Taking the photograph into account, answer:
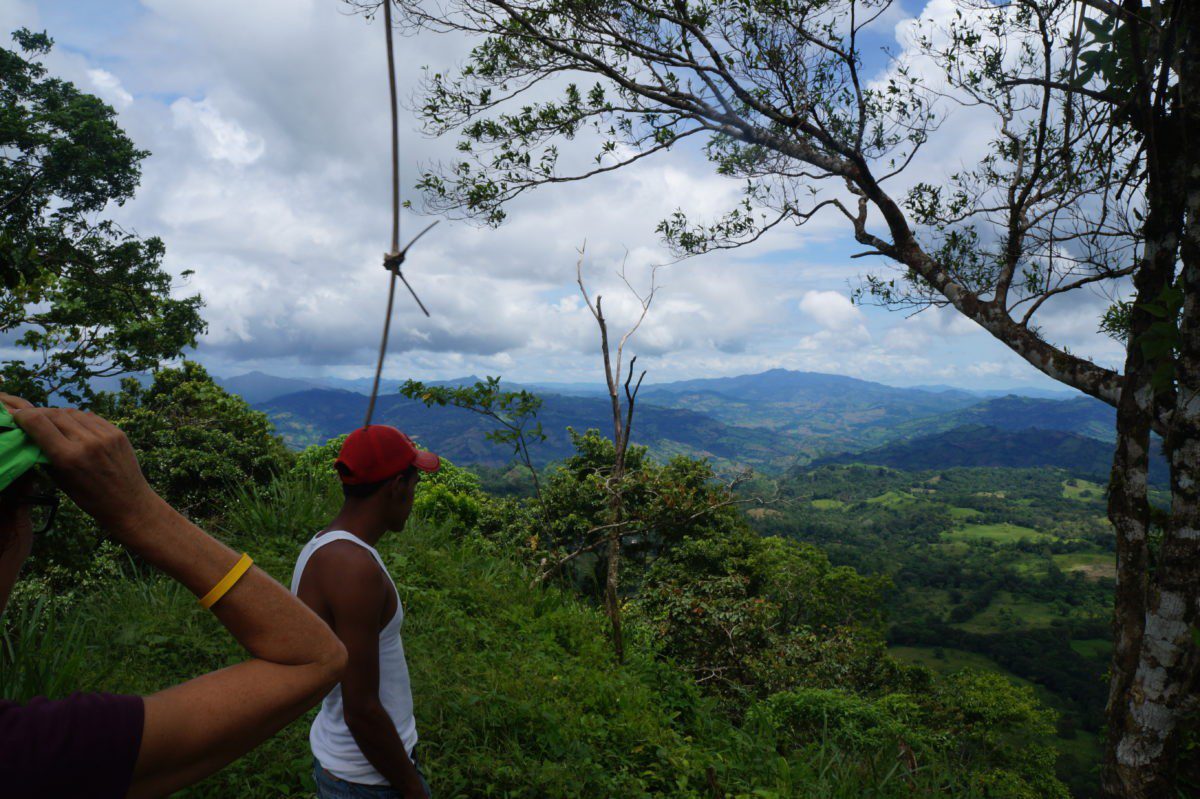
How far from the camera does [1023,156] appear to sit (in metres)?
7.16

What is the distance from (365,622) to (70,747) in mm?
1193

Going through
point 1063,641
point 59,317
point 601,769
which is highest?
point 59,317

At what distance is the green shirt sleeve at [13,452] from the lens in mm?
800

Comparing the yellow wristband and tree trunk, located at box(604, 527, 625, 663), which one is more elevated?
the yellow wristband

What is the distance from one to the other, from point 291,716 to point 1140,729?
227 inches

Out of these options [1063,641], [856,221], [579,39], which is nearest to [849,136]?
[856,221]

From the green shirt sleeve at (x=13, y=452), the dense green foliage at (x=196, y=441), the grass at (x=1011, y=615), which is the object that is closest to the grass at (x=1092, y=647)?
the grass at (x=1011, y=615)

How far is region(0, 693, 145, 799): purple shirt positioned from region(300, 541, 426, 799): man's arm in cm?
114

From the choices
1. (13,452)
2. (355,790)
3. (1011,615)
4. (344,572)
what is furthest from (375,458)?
(1011,615)

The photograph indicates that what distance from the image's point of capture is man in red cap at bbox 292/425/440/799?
1.96 meters

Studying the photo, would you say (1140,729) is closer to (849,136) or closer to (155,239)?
(849,136)

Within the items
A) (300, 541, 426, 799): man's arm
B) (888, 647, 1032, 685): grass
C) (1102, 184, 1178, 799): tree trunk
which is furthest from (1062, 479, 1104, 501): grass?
(300, 541, 426, 799): man's arm

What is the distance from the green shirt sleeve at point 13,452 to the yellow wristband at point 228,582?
27 cm

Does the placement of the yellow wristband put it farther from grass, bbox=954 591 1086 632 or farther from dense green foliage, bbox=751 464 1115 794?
grass, bbox=954 591 1086 632
